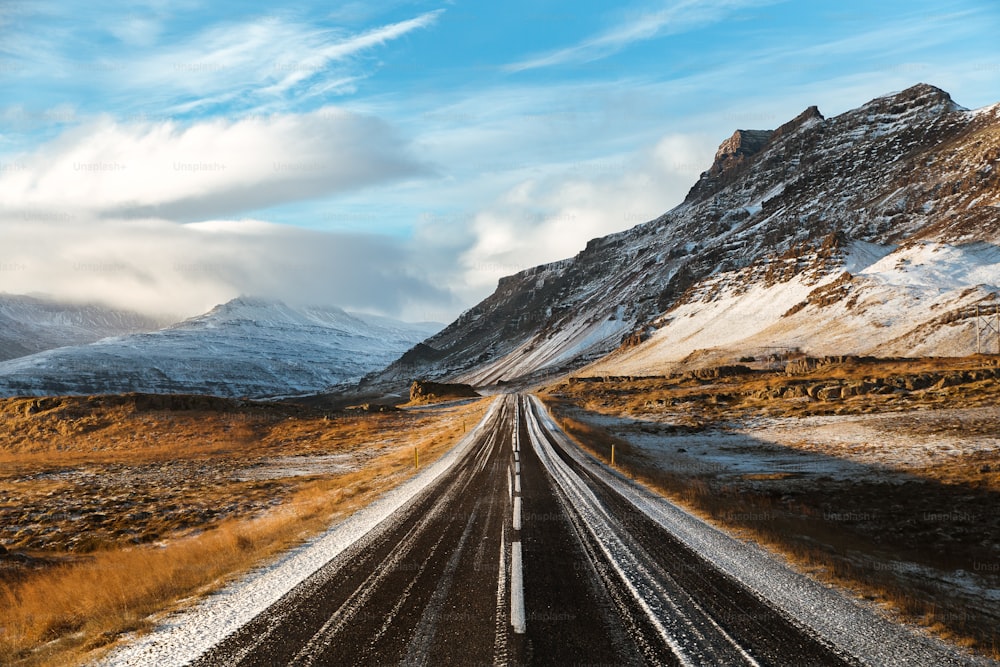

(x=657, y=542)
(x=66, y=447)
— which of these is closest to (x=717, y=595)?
(x=657, y=542)

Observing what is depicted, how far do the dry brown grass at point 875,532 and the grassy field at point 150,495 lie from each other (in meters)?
9.99

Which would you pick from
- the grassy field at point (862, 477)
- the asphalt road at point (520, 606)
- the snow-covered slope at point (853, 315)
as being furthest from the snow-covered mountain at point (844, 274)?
the asphalt road at point (520, 606)

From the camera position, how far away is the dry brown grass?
7973 mm

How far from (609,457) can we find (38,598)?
20.8 metres

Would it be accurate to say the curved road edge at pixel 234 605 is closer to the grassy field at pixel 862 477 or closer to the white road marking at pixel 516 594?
the white road marking at pixel 516 594

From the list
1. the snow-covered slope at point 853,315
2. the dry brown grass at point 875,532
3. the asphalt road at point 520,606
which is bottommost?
the dry brown grass at point 875,532

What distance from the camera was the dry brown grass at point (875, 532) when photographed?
797cm

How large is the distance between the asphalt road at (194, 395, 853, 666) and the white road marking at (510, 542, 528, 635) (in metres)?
0.03

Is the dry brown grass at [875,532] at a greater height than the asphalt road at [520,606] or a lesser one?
lesser

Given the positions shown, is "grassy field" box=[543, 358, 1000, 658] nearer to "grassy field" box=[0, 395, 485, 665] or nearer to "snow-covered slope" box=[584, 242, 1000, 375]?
"grassy field" box=[0, 395, 485, 665]

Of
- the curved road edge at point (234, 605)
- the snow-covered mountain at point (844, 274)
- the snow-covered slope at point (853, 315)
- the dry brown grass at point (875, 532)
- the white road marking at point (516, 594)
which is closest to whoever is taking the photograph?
the curved road edge at point (234, 605)

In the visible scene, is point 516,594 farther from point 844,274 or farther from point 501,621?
point 844,274

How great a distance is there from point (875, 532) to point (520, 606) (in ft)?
45.2

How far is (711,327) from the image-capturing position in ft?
439
